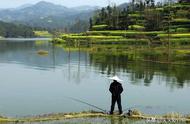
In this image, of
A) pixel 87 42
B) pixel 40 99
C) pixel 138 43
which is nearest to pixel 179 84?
pixel 40 99

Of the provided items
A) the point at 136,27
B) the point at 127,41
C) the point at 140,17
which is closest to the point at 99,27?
the point at 140,17

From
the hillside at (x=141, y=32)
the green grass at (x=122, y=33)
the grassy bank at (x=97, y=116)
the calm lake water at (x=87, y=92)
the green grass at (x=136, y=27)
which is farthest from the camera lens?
the green grass at (x=136, y=27)

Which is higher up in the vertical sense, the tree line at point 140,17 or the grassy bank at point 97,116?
the tree line at point 140,17

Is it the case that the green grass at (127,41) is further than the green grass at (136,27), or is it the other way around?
the green grass at (136,27)

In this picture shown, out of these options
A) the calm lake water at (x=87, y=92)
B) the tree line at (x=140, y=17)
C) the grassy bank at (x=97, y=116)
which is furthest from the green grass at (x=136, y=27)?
the grassy bank at (x=97, y=116)

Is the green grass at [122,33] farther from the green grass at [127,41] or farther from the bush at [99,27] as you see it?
the green grass at [127,41]

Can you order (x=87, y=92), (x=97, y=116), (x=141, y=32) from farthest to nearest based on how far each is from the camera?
(x=141, y=32)
(x=87, y=92)
(x=97, y=116)

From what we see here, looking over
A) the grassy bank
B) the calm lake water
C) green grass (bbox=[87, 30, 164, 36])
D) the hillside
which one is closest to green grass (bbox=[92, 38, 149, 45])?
the hillside

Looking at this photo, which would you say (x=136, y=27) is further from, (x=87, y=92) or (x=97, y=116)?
(x=97, y=116)

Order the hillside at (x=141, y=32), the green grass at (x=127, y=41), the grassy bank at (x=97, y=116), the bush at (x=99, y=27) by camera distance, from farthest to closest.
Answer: the bush at (x=99, y=27)
the green grass at (x=127, y=41)
the hillside at (x=141, y=32)
the grassy bank at (x=97, y=116)

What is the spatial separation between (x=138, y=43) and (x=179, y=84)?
214 feet

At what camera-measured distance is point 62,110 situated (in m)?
25.1

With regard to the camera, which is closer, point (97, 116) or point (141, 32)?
point (97, 116)

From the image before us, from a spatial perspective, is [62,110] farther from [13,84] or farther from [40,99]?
[13,84]
